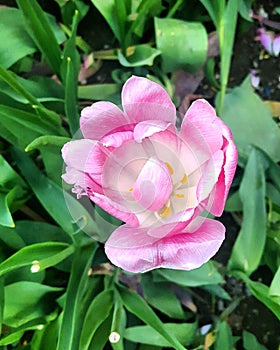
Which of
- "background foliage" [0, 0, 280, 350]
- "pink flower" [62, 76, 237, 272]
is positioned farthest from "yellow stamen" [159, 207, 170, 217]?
"background foliage" [0, 0, 280, 350]

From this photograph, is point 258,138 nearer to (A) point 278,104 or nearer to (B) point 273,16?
(A) point 278,104

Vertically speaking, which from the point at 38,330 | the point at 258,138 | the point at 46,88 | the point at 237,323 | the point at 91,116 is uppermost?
the point at 91,116

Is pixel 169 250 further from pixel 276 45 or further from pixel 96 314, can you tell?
pixel 276 45

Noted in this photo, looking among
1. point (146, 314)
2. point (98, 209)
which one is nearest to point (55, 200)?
point (98, 209)

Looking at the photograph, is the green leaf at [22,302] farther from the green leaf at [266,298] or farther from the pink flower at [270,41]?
the pink flower at [270,41]

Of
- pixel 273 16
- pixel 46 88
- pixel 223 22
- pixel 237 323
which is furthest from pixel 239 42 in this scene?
pixel 237 323

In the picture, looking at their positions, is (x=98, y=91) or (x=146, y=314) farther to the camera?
(x=98, y=91)
